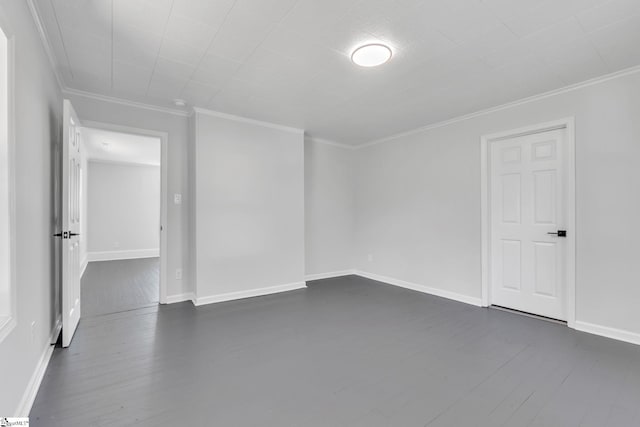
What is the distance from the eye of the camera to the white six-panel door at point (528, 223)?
10.6 feet

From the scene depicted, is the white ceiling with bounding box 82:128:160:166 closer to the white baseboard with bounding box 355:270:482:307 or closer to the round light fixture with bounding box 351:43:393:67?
the round light fixture with bounding box 351:43:393:67

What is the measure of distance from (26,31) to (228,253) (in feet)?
9.17

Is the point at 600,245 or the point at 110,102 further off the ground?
the point at 110,102

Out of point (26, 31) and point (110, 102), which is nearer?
point (26, 31)

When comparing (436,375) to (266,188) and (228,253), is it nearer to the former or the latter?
(228,253)

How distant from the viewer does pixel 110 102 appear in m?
3.54

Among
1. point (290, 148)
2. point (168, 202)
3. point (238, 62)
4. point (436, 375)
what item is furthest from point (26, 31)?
point (436, 375)

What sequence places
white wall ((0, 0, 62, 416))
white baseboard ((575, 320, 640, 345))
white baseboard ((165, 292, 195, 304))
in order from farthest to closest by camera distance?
1. white baseboard ((165, 292, 195, 304))
2. white baseboard ((575, 320, 640, 345))
3. white wall ((0, 0, 62, 416))

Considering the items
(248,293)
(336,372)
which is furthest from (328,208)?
(336,372)

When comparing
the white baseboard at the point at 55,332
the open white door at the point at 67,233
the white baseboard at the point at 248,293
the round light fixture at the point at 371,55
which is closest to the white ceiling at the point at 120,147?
the open white door at the point at 67,233

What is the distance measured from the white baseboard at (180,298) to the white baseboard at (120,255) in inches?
188

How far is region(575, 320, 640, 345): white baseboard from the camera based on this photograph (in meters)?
2.69

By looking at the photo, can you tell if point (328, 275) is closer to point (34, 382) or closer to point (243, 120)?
point (243, 120)

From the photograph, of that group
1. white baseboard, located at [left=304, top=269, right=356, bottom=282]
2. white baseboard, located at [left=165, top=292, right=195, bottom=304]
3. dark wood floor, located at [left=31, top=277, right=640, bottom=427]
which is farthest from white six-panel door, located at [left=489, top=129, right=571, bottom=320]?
white baseboard, located at [left=165, top=292, right=195, bottom=304]
